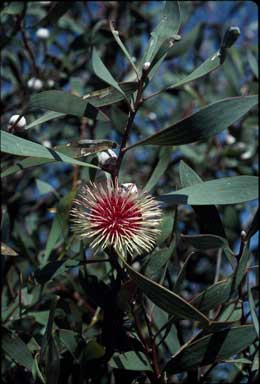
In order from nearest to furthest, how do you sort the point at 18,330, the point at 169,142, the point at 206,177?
the point at 169,142, the point at 18,330, the point at 206,177

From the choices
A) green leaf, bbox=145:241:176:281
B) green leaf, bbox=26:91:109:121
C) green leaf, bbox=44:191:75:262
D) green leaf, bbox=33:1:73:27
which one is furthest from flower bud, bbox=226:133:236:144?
green leaf, bbox=26:91:109:121

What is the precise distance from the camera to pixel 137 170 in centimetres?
291

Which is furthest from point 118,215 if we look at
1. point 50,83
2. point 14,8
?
point 50,83

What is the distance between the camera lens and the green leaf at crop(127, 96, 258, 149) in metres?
0.98

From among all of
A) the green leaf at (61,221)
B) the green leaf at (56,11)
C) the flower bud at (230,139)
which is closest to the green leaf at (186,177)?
the green leaf at (61,221)

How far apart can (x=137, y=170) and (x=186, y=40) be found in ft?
2.29

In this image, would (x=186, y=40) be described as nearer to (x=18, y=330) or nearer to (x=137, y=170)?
(x=137, y=170)

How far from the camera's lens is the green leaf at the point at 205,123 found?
98cm

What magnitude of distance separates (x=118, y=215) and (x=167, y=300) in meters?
0.19

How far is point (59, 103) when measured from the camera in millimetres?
1040

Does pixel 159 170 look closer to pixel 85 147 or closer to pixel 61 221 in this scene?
pixel 85 147

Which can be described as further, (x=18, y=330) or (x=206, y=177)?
(x=206, y=177)

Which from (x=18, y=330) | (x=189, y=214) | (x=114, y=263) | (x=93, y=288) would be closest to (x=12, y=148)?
(x=114, y=263)

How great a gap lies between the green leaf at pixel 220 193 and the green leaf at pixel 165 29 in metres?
0.23
